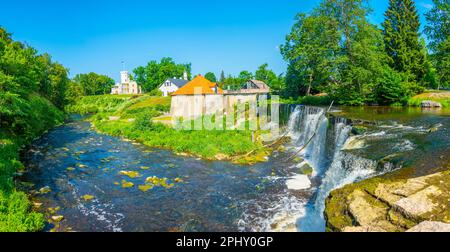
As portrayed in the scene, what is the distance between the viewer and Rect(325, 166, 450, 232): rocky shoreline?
694cm

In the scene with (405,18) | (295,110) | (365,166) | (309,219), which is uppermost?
(405,18)

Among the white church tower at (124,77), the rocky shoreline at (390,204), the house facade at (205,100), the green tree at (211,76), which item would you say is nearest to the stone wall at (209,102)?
the house facade at (205,100)

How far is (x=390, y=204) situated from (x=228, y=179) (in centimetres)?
1043

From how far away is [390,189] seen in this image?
8484 millimetres

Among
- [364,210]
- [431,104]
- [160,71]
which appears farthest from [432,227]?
[160,71]

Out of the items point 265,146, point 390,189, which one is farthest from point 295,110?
point 390,189

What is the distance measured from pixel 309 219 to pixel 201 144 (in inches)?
537

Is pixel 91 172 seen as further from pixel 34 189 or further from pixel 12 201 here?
pixel 12 201

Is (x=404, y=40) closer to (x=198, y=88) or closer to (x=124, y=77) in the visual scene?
(x=198, y=88)

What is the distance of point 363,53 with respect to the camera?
99.8 feet

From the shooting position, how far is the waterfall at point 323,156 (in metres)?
11.9

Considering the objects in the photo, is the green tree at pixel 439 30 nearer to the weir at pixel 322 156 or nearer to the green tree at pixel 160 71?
the weir at pixel 322 156

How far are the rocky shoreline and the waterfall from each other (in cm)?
255

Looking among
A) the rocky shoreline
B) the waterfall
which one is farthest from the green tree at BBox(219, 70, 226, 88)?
the rocky shoreline
